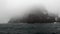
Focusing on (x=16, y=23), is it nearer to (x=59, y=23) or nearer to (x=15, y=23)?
(x=15, y=23)

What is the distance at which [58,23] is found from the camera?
28422 mm

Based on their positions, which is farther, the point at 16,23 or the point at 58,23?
the point at 16,23

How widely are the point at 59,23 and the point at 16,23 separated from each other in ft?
42.7

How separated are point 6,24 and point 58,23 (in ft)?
47.6

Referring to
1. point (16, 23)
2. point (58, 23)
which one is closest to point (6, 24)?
point (16, 23)

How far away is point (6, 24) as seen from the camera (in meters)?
29.7

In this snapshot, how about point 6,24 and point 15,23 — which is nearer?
point 6,24

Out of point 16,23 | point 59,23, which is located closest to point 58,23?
point 59,23

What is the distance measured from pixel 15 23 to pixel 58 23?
13264 mm

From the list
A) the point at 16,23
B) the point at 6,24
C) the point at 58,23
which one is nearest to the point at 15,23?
the point at 16,23

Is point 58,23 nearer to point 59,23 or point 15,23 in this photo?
point 59,23

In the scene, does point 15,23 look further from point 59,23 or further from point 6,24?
point 59,23

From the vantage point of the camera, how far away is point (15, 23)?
1308 inches

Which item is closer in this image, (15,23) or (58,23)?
(58,23)
